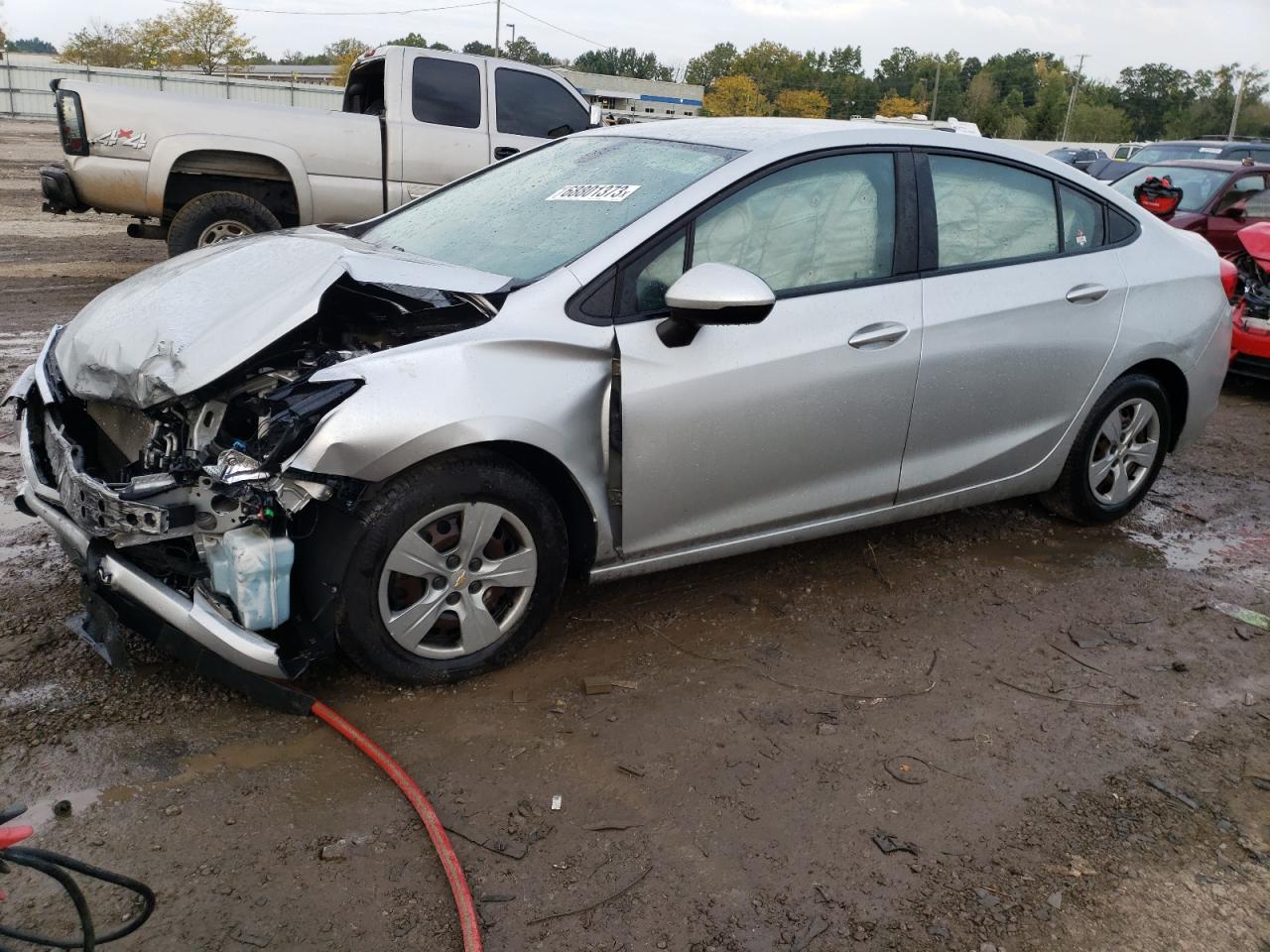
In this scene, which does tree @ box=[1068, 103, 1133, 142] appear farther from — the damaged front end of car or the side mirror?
the damaged front end of car

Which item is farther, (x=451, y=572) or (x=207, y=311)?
(x=207, y=311)

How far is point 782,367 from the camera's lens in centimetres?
375

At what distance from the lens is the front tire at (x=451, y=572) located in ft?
10.5

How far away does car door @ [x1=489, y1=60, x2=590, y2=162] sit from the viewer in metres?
10.1

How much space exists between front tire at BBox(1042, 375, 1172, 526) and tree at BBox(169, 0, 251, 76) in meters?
54.6

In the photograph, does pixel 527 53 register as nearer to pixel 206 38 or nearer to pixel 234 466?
pixel 206 38

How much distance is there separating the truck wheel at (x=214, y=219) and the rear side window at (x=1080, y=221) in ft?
21.4

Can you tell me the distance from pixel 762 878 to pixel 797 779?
0.46 metres

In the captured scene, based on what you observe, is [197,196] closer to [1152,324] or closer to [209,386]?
[209,386]

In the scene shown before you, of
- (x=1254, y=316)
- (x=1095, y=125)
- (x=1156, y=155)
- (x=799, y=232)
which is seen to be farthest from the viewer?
(x=1095, y=125)

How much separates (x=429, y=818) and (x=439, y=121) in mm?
8140

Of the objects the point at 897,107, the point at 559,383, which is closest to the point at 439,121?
the point at 559,383

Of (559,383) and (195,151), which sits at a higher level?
(195,151)

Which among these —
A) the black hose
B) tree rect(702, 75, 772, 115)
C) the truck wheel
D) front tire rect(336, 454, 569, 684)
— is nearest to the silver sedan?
front tire rect(336, 454, 569, 684)
